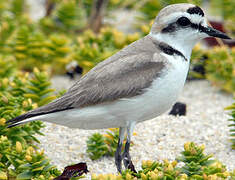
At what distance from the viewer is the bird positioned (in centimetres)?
289

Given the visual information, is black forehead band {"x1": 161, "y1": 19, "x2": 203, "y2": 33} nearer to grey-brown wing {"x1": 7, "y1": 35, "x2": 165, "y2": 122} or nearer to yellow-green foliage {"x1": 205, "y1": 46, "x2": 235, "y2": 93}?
grey-brown wing {"x1": 7, "y1": 35, "x2": 165, "y2": 122}

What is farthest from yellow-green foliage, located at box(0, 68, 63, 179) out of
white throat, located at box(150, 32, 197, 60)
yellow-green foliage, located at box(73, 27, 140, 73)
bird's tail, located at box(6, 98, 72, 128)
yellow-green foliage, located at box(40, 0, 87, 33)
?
yellow-green foliage, located at box(40, 0, 87, 33)

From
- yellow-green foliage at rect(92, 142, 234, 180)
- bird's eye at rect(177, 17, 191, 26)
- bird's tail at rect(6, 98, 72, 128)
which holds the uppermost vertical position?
bird's eye at rect(177, 17, 191, 26)

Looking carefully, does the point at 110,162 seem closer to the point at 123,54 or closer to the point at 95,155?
the point at 95,155

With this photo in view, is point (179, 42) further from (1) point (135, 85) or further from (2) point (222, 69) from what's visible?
(2) point (222, 69)

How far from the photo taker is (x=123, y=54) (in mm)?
3123

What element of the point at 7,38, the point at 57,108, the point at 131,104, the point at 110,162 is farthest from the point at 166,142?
the point at 7,38

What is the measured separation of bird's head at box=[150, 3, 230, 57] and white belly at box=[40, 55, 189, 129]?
17 cm

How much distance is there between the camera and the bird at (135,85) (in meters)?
2.89

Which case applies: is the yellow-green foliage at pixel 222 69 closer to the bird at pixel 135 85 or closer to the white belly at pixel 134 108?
the bird at pixel 135 85

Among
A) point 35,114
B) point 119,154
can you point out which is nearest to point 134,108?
point 119,154

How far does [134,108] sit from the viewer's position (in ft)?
9.49

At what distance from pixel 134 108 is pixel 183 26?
67cm

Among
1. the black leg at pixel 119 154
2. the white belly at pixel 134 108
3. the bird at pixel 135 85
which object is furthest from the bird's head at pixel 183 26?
the black leg at pixel 119 154
